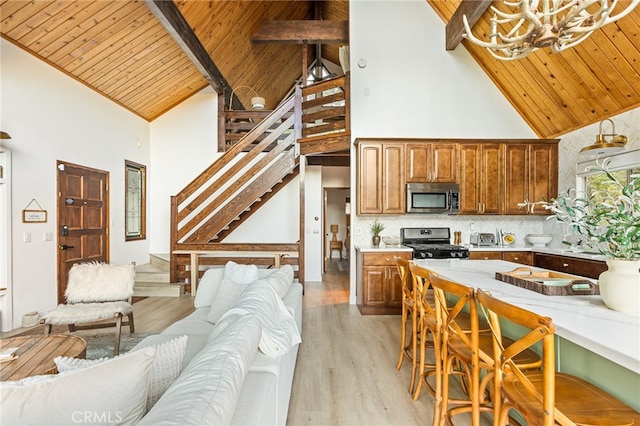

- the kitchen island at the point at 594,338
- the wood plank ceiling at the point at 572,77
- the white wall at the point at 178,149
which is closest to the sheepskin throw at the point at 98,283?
the kitchen island at the point at 594,338

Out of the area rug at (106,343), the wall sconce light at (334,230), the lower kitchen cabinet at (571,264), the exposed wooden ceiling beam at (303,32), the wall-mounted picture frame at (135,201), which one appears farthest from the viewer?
the wall sconce light at (334,230)

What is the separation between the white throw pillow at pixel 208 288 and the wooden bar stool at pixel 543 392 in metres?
2.40

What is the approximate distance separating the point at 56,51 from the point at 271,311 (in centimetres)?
490

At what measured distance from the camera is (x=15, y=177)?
12.8 ft

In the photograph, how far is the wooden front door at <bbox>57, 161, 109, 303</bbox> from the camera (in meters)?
4.59

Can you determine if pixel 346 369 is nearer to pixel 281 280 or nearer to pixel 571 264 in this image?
pixel 281 280

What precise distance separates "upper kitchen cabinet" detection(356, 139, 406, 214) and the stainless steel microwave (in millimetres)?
131

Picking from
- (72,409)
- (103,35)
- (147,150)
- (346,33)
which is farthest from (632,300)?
(147,150)

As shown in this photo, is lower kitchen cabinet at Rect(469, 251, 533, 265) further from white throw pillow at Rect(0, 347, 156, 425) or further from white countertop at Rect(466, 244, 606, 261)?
white throw pillow at Rect(0, 347, 156, 425)

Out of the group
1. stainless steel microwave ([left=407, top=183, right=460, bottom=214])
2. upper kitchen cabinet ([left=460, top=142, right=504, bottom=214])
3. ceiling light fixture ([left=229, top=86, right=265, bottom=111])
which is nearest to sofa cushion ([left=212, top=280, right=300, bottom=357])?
stainless steel microwave ([left=407, top=183, right=460, bottom=214])

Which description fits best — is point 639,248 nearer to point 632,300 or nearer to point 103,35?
point 632,300

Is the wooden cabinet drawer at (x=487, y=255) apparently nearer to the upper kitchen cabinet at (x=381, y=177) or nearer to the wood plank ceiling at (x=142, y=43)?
the upper kitchen cabinet at (x=381, y=177)

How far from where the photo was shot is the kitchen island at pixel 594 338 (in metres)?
1.13

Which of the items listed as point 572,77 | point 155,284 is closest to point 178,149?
point 155,284
